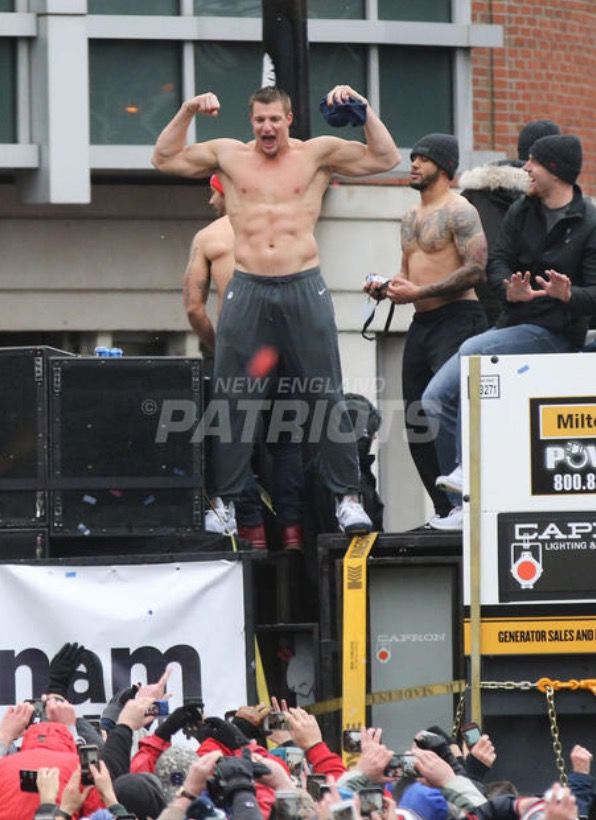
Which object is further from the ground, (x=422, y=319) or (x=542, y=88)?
(x=542, y=88)

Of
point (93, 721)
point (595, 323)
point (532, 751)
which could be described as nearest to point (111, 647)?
point (93, 721)

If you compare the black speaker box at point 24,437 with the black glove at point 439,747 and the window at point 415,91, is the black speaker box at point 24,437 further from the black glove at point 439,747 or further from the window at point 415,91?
the window at point 415,91

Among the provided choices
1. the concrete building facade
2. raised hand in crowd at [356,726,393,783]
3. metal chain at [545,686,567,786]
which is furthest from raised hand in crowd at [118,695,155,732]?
the concrete building facade

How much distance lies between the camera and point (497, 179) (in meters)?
12.2

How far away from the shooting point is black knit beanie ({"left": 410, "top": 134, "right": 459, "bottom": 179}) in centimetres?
1199

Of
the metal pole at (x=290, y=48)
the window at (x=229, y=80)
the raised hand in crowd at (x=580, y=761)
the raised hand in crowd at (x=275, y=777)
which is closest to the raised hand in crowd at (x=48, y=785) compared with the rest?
the raised hand in crowd at (x=275, y=777)

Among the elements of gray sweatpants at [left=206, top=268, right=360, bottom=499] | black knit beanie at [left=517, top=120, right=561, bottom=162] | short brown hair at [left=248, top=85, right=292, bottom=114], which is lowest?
gray sweatpants at [left=206, top=268, right=360, bottom=499]

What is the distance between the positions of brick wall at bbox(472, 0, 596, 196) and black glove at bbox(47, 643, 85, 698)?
9.61 m

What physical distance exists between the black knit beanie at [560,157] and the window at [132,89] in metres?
7.66

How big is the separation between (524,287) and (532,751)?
6.97 ft

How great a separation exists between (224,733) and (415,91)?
433 inches

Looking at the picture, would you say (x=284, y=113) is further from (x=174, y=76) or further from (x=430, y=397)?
(x=174, y=76)

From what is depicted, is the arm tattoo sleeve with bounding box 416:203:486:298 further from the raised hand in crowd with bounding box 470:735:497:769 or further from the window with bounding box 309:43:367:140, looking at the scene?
the window with bounding box 309:43:367:140

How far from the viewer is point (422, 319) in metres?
11.9
